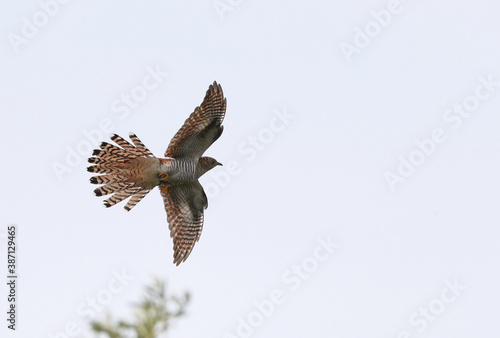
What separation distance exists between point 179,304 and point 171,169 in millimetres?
8679

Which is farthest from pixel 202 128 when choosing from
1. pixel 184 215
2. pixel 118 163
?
pixel 184 215

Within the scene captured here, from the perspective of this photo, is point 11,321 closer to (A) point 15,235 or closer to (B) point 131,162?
(A) point 15,235

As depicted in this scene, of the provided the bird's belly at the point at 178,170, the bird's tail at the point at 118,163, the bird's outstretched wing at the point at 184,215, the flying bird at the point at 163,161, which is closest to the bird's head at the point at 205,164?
the flying bird at the point at 163,161

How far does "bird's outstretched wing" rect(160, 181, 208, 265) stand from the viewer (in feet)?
53.2

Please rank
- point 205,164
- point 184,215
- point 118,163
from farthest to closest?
point 184,215, point 205,164, point 118,163

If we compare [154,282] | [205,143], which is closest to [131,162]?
[205,143]

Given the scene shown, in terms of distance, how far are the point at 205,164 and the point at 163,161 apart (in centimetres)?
106

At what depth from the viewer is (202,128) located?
1495cm

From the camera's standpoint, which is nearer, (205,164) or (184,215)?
(205,164)

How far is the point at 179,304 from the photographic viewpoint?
21.1 ft

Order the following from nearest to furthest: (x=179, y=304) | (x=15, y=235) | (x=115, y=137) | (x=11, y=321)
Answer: (x=179, y=304) → (x=11, y=321) → (x=115, y=137) → (x=15, y=235)

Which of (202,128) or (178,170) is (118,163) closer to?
(178,170)

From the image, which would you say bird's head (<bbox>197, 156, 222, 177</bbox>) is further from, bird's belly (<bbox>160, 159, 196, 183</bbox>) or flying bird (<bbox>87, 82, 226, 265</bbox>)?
bird's belly (<bbox>160, 159, 196, 183</bbox>)

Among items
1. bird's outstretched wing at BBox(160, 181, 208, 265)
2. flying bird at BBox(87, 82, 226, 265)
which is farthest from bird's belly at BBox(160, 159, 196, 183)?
bird's outstretched wing at BBox(160, 181, 208, 265)
